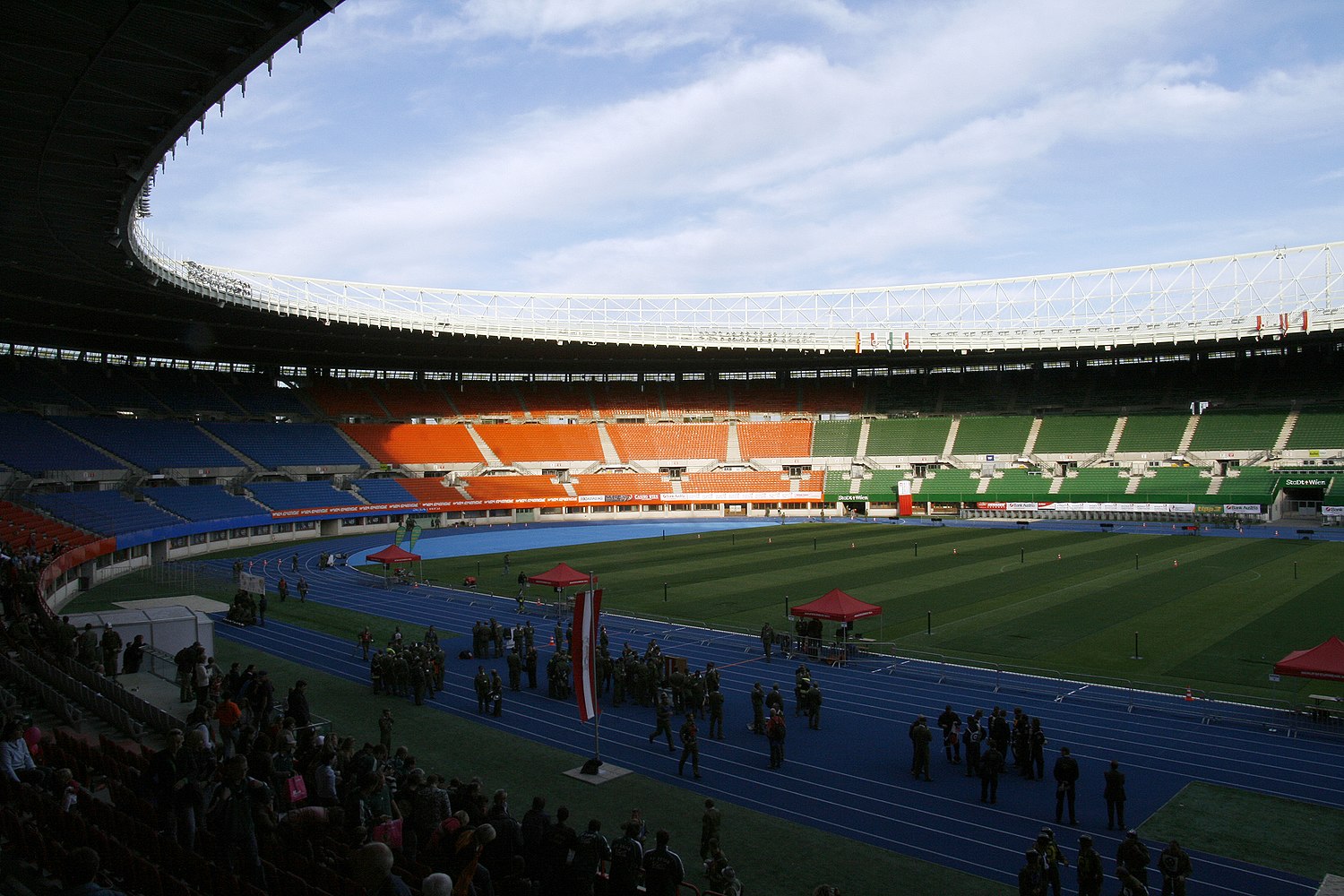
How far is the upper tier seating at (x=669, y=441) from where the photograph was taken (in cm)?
8250

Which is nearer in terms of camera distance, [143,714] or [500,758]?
[143,714]

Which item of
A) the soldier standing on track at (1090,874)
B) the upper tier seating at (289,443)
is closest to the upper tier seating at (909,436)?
the upper tier seating at (289,443)

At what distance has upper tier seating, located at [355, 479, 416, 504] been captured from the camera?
6644 cm

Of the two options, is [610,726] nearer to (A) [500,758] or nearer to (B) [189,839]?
(A) [500,758]

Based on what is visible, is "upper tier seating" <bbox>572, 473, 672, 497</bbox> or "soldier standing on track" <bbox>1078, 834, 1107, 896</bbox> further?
"upper tier seating" <bbox>572, 473, 672, 497</bbox>

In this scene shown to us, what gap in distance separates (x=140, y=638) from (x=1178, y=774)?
22.0 meters

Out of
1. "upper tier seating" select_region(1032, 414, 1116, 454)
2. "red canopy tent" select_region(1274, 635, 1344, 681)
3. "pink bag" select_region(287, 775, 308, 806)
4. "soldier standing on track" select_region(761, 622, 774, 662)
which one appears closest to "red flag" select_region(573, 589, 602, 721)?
"pink bag" select_region(287, 775, 308, 806)

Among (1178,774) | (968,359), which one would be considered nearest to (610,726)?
(1178,774)

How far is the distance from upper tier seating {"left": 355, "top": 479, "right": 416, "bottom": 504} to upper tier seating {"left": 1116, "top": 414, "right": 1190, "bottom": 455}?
57417 mm

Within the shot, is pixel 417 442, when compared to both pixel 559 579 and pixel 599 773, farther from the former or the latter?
pixel 599 773

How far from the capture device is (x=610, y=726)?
19.5 metres

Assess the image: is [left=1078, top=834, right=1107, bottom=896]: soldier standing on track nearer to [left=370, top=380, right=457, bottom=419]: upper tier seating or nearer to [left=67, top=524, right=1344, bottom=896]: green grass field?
[left=67, top=524, right=1344, bottom=896]: green grass field

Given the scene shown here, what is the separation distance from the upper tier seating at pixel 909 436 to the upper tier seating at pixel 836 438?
44.0 inches

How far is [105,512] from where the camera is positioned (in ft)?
148
